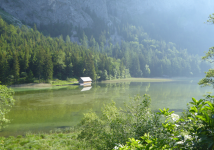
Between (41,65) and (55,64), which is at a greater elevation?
(55,64)

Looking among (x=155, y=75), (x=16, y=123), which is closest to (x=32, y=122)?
(x=16, y=123)

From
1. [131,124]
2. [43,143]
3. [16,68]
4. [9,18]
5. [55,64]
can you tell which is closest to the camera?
[131,124]

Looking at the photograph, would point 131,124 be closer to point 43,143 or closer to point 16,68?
point 43,143

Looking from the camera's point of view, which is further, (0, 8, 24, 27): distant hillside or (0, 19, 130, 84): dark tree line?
(0, 8, 24, 27): distant hillside

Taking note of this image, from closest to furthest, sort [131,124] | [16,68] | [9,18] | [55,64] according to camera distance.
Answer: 1. [131,124]
2. [16,68]
3. [55,64]
4. [9,18]

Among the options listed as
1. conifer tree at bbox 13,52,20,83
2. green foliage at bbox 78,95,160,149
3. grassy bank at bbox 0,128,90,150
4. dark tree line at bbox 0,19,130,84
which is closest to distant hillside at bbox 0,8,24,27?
dark tree line at bbox 0,19,130,84

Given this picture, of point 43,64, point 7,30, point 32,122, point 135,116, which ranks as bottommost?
point 32,122

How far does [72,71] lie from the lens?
101 metres

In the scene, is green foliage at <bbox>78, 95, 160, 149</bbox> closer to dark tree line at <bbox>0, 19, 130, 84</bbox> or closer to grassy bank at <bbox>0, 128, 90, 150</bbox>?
grassy bank at <bbox>0, 128, 90, 150</bbox>

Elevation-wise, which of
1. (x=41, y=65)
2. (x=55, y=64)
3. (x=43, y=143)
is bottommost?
(x=43, y=143)

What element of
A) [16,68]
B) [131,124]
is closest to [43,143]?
[131,124]

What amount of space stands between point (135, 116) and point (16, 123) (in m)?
23.2

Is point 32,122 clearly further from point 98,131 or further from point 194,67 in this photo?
point 194,67

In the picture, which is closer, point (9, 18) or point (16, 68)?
point (16, 68)
